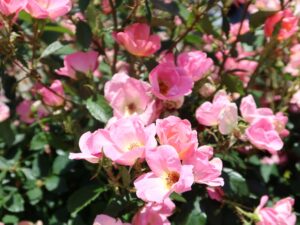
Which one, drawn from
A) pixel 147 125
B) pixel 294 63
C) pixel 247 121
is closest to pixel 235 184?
pixel 247 121

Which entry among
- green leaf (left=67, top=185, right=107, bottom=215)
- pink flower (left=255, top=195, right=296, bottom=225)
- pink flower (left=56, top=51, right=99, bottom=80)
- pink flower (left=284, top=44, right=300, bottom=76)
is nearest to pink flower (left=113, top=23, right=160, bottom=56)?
pink flower (left=56, top=51, right=99, bottom=80)

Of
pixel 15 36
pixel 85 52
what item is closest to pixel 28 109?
pixel 85 52

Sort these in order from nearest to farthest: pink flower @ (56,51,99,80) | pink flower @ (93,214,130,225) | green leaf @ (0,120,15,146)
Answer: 1. pink flower @ (93,214,130,225)
2. pink flower @ (56,51,99,80)
3. green leaf @ (0,120,15,146)

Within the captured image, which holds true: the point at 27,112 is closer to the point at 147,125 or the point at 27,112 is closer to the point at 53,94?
the point at 53,94

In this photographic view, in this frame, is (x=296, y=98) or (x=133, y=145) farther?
(x=296, y=98)

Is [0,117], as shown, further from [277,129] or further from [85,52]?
[277,129]

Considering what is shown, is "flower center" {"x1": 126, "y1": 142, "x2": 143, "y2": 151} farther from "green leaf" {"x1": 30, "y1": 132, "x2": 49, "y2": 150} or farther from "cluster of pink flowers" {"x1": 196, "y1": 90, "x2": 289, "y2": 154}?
"green leaf" {"x1": 30, "y1": 132, "x2": 49, "y2": 150}

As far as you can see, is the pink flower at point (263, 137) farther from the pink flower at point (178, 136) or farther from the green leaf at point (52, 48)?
the green leaf at point (52, 48)
